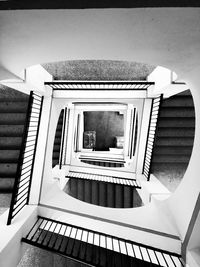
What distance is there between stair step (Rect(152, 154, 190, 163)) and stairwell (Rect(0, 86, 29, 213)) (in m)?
3.69

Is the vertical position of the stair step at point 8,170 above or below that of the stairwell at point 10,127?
below

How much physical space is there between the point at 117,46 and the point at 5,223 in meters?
2.78

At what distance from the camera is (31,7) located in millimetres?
1015

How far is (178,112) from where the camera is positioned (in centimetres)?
454

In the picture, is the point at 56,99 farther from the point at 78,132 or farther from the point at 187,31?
the point at 78,132

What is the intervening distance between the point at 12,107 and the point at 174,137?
14.1 feet

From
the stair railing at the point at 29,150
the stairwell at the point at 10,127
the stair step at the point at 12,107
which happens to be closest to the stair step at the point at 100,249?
the stair railing at the point at 29,150

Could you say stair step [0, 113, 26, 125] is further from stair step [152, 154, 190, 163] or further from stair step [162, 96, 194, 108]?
stair step [152, 154, 190, 163]

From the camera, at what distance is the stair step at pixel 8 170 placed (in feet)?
13.6

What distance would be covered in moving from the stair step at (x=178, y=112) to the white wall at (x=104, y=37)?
8.55 feet

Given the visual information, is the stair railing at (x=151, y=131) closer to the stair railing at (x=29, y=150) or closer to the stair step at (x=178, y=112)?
the stair step at (x=178, y=112)

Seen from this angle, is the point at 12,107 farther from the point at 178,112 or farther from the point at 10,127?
the point at 178,112

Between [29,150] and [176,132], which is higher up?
[176,132]
